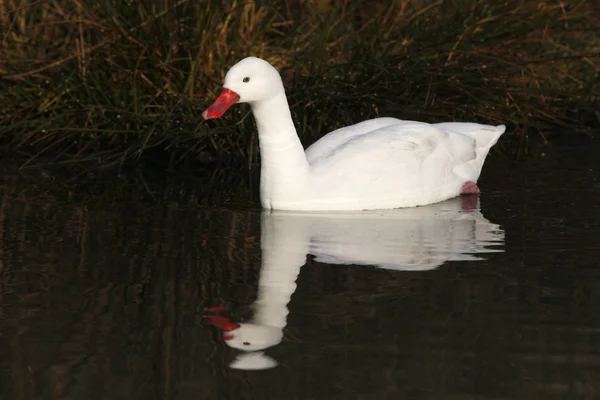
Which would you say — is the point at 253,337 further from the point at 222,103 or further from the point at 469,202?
the point at 469,202

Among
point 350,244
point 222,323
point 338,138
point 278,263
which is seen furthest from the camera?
point 338,138

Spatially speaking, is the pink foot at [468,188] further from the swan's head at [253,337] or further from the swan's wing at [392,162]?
the swan's head at [253,337]

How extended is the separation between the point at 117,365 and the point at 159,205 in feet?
11.8

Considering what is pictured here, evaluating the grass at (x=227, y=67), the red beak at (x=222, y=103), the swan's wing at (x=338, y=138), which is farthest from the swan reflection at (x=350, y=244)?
the grass at (x=227, y=67)

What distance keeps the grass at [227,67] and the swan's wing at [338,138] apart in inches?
35.0

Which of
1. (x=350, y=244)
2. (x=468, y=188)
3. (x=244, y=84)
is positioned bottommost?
(x=350, y=244)

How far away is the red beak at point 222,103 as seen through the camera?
7.82 m

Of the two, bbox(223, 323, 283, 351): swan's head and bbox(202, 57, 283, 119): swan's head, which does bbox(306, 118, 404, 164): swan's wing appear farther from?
bbox(223, 323, 283, 351): swan's head

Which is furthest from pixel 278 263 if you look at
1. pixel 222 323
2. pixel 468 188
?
pixel 468 188

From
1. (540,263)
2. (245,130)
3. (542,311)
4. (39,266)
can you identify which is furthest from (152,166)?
(542,311)

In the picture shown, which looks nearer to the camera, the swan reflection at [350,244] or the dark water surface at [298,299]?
the dark water surface at [298,299]

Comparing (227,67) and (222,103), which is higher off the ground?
(227,67)

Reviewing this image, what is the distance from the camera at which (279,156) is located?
8078mm

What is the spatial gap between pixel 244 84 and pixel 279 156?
1.66 ft
